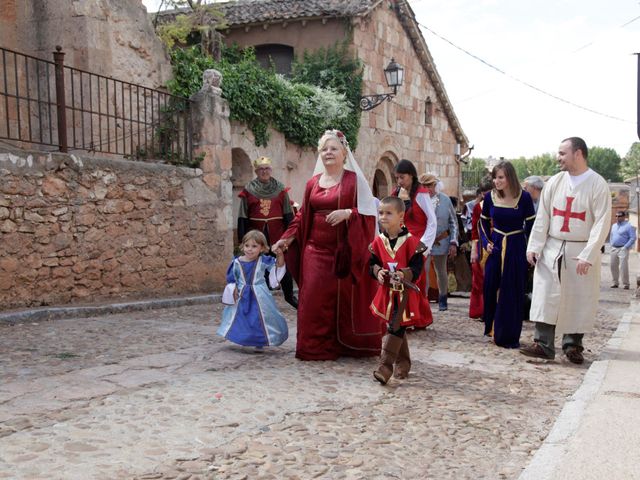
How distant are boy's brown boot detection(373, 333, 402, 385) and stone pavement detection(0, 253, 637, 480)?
0.11 meters

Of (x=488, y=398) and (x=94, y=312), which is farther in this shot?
(x=94, y=312)

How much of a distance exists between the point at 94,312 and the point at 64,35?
4.68 metres

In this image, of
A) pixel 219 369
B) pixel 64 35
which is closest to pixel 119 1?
pixel 64 35

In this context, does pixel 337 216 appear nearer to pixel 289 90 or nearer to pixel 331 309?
pixel 331 309

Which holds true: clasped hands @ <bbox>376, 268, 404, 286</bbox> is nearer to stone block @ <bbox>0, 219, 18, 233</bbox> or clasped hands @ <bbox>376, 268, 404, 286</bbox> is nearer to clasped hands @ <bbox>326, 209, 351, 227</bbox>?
clasped hands @ <bbox>326, 209, 351, 227</bbox>

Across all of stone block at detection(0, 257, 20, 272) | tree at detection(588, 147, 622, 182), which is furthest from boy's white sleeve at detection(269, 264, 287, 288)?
tree at detection(588, 147, 622, 182)

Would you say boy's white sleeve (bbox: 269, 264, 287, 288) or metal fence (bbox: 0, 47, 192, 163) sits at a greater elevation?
metal fence (bbox: 0, 47, 192, 163)

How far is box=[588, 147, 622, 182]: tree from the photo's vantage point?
82188 mm

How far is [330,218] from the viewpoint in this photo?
518 cm

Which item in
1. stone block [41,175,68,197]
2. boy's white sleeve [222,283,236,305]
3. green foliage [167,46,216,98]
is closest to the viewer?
boy's white sleeve [222,283,236,305]

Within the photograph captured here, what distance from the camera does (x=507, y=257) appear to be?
6281 millimetres

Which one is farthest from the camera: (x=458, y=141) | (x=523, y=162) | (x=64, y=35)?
(x=523, y=162)

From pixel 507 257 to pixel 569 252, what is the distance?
832 millimetres

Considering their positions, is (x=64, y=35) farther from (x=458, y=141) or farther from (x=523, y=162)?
(x=523, y=162)
